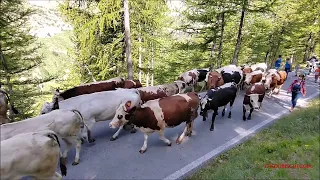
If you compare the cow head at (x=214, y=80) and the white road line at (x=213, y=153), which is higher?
the cow head at (x=214, y=80)

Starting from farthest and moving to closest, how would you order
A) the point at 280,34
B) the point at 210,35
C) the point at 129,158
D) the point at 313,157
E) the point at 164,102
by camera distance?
the point at 280,34, the point at 210,35, the point at 164,102, the point at 129,158, the point at 313,157

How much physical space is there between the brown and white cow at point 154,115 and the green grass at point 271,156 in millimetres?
1815

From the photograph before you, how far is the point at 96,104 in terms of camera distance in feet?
26.6

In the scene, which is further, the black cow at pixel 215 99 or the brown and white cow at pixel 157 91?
the brown and white cow at pixel 157 91

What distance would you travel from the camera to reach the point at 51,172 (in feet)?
16.1

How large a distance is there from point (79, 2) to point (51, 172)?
12239 millimetres

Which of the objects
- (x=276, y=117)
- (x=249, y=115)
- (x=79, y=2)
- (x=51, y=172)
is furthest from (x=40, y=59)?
(x=276, y=117)

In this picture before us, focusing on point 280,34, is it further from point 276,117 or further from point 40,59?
point 40,59

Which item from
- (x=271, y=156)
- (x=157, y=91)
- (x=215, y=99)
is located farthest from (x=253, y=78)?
(x=271, y=156)

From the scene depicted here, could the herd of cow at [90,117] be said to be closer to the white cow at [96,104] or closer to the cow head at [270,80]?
the white cow at [96,104]

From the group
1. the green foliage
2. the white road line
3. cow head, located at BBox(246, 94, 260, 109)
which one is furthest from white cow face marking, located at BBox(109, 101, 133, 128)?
the green foliage

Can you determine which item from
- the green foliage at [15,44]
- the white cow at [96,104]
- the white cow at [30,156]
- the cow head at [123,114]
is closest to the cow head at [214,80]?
the white cow at [96,104]

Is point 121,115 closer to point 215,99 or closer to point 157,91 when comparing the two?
point 157,91

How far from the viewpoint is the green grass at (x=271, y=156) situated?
5811 mm
